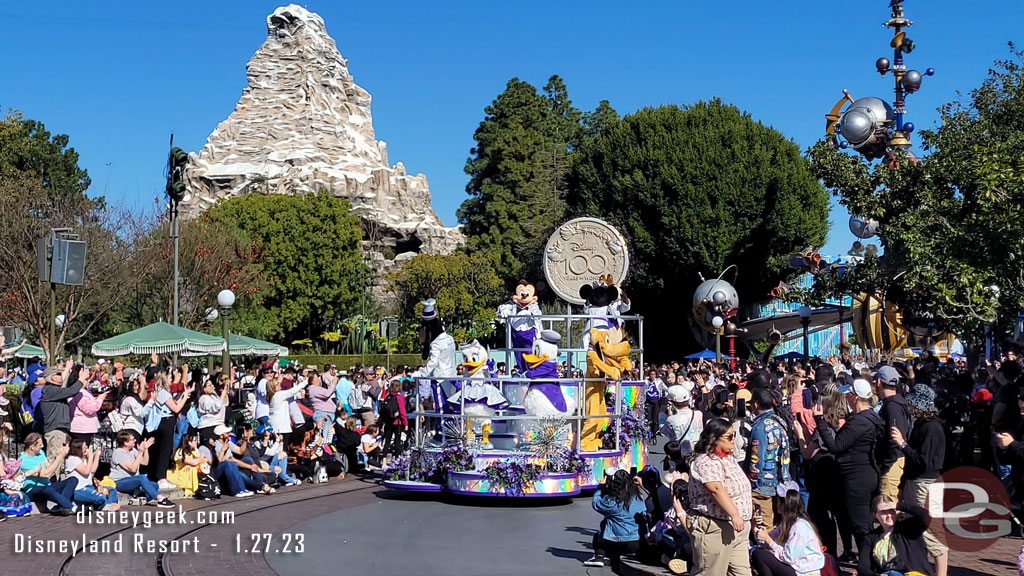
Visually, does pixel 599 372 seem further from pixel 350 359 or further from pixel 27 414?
pixel 350 359

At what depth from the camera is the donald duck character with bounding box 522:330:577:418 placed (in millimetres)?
14258

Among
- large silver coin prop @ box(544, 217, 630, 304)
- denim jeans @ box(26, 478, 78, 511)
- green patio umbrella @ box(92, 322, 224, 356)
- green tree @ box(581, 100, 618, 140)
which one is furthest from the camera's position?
green tree @ box(581, 100, 618, 140)

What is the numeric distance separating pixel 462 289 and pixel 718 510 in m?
53.6

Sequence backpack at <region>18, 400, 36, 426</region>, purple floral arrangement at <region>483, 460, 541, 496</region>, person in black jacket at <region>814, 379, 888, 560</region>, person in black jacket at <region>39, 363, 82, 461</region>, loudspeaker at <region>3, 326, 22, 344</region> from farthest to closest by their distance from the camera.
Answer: loudspeaker at <region>3, 326, 22, 344</region>
backpack at <region>18, 400, 36, 426</region>
person in black jacket at <region>39, 363, 82, 461</region>
purple floral arrangement at <region>483, 460, 541, 496</region>
person in black jacket at <region>814, 379, 888, 560</region>

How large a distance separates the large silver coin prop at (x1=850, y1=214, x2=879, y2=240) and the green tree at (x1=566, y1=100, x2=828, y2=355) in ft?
46.9

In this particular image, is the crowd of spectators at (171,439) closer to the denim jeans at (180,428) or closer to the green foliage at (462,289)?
the denim jeans at (180,428)

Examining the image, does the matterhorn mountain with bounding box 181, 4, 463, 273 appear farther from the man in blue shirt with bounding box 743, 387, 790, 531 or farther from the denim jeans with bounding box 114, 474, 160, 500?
the man in blue shirt with bounding box 743, 387, 790, 531

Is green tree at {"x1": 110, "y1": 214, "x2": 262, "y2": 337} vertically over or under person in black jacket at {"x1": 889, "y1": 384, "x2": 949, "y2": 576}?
over

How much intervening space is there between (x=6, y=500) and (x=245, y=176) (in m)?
72.6

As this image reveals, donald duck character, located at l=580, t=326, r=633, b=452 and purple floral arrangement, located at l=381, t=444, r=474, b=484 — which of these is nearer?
purple floral arrangement, located at l=381, t=444, r=474, b=484

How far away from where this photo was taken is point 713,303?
34.7m

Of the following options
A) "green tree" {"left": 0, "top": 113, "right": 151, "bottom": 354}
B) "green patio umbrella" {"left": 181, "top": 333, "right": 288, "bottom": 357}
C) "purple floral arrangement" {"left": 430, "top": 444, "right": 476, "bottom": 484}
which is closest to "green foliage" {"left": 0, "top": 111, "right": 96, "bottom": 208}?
"green tree" {"left": 0, "top": 113, "right": 151, "bottom": 354}

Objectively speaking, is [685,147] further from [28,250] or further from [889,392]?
[889,392]

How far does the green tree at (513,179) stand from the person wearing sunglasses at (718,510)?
50.1 m
